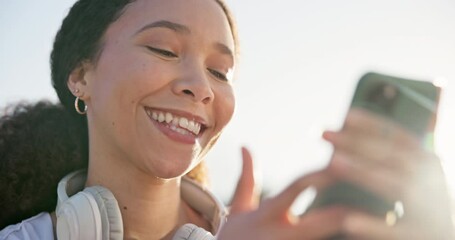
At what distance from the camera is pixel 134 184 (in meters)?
2.56

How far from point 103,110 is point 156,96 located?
0.29m

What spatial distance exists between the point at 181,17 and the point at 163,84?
1.10 ft

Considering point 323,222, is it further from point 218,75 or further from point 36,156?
point 36,156

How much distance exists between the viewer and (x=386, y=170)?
3.02 feet

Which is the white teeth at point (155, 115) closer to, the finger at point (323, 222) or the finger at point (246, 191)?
the finger at point (246, 191)

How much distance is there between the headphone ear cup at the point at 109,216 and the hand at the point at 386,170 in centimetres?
145

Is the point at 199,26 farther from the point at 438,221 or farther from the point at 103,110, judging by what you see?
the point at 438,221

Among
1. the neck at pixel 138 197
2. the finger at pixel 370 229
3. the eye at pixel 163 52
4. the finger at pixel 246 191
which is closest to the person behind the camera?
the finger at pixel 370 229

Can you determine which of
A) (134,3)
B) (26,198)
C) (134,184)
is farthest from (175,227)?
(134,3)

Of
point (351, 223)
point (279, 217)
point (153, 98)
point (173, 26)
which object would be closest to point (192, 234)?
point (153, 98)

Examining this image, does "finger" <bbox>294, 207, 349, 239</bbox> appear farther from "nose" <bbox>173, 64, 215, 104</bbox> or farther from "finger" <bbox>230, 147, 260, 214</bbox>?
"nose" <bbox>173, 64, 215, 104</bbox>

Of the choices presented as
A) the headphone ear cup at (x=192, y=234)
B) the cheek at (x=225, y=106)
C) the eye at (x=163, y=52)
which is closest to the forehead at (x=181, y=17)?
the eye at (x=163, y=52)

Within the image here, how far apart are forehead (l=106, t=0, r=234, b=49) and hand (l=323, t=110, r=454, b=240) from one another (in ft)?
5.13

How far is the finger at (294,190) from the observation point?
0.94 metres
